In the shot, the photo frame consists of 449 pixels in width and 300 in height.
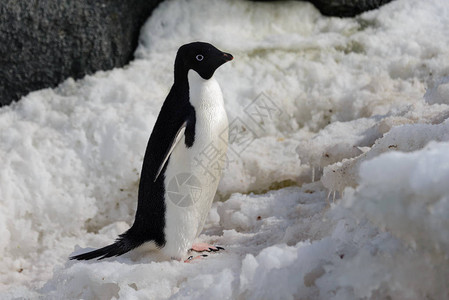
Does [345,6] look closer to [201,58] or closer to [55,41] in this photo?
[55,41]

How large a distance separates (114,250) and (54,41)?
1.47 meters

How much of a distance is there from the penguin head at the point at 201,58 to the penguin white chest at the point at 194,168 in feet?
0.08

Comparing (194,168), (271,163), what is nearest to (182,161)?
(194,168)

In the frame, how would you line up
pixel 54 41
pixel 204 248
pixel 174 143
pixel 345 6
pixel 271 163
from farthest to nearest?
pixel 345 6 → pixel 54 41 → pixel 271 163 → pixel 204 248 → pixel 174 143

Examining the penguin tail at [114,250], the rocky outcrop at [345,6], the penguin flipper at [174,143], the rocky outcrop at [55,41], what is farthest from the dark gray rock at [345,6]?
the penguin tail at [114,250]

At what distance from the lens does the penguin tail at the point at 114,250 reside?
1.85 meters

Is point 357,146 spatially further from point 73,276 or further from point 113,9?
point 113,9

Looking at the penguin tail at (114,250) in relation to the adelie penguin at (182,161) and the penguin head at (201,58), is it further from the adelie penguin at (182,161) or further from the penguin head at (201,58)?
the penguin head at (201,58)

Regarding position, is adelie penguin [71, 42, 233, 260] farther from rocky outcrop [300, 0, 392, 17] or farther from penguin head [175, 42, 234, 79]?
rocky outcrop [300, 0, 392, 17]

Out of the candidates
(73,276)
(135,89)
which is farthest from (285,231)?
(135,89)

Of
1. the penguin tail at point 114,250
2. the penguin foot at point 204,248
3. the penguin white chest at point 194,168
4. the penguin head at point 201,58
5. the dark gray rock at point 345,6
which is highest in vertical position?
the penguin head at point 201,58

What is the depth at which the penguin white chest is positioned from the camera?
73.3 inches

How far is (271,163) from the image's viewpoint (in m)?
2.58

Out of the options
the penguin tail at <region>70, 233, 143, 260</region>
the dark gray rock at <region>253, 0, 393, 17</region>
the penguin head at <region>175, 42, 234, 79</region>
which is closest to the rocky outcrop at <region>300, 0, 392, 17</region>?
the dark gray rock at <region>253, 0, 393, 17</region>
